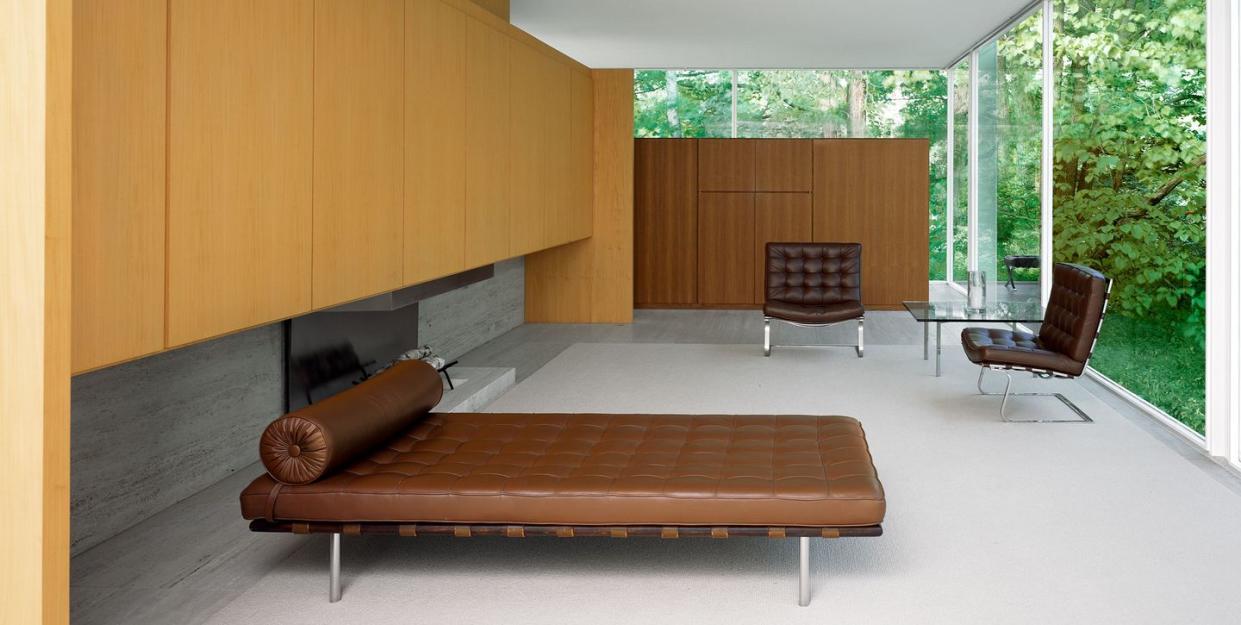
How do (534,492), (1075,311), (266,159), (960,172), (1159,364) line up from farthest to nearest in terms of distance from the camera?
(960,172) → (1159,364) → (1075,311) → (266,159) → (534,492)

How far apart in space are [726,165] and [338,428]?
9.58m

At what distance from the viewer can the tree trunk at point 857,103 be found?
13.8m

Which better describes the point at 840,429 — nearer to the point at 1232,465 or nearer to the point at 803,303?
the point at 1232,465

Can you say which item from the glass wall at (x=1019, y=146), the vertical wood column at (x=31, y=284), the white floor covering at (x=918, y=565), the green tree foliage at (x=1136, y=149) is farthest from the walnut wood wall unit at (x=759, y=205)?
the vertical wood column at (x=31, y=284)

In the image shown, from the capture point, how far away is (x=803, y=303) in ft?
32.4

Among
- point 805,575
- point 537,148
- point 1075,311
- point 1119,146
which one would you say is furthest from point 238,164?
point 1119,146

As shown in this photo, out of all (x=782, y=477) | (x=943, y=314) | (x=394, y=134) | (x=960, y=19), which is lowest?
(x=782, y=477)

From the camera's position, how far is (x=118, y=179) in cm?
333

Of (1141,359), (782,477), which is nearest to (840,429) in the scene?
(782,477)

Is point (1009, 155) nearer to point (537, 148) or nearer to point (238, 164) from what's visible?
point (537, 148)

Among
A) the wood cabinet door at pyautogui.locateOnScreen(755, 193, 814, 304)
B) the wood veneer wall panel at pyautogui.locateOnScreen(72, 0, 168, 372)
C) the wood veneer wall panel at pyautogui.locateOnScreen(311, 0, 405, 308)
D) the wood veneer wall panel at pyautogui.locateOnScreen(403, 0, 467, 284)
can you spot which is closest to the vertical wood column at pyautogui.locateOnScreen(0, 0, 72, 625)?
the wood veneer wall panel at pyautogui.locateOnScreen(72, 0, 168, 372)

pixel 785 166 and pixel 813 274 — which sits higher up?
pixel 785 166

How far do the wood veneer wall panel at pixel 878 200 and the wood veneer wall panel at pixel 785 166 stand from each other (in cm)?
11

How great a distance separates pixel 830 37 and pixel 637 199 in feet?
9.18
